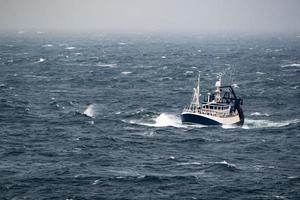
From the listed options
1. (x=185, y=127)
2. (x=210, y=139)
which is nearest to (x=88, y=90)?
(x=185, y=127)

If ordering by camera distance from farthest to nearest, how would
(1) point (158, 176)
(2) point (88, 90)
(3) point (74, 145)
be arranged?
(2) point (88, 90) → (3) point (74, 145) → (1) point (158, 176)

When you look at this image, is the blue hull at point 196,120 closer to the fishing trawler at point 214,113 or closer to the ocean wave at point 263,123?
the fishing trawler at point 214,113

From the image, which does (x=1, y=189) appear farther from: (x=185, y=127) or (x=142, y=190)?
(x=185, y=127)

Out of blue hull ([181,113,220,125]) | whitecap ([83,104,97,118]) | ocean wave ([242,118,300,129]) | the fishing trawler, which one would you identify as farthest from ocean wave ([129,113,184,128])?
ocean wave ([242,118,300,129])

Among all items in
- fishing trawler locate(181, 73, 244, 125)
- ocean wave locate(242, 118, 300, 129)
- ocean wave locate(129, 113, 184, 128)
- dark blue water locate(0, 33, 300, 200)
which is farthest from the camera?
ocean wave locate(129, 113, 184, 128)

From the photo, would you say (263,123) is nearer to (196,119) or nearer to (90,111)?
(196,119)

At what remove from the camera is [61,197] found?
7331cm

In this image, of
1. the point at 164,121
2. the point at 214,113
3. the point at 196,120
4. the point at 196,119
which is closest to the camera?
the point at 196,119

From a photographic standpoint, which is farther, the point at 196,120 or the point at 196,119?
the point at 196,120

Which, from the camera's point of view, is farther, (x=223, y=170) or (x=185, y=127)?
(x=185, y=127)

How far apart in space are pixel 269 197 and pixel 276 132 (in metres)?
38.3

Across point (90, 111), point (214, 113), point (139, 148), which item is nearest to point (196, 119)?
point (214, 113)

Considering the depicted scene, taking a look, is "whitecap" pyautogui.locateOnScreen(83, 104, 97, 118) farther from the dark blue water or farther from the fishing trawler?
the fishing trawler

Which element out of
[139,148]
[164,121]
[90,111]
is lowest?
[90,111]
